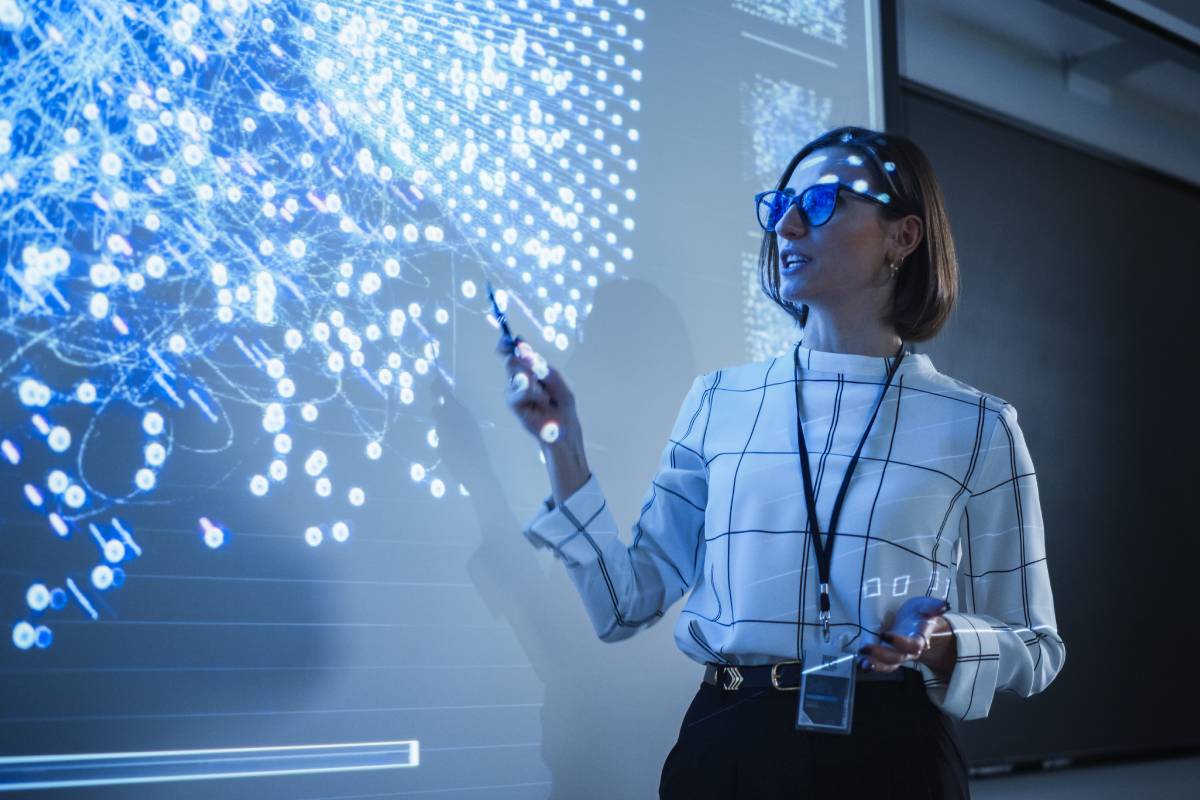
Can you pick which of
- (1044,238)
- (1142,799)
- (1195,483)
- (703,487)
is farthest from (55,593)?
(1195,483)

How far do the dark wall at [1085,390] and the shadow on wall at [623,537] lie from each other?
3.23ft

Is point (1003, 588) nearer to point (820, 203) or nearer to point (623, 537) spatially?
point (820, 203)

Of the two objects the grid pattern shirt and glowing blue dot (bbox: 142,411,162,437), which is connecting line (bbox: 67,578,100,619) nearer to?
glowing blue dot (bbox: 142,411,162,437)

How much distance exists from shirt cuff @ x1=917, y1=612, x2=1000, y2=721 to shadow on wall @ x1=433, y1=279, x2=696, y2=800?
587 mm

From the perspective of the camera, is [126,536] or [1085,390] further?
[1085,390]

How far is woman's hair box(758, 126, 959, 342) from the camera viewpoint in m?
1.35

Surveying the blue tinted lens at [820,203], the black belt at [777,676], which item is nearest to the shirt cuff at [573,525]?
the black belt at [777,676]

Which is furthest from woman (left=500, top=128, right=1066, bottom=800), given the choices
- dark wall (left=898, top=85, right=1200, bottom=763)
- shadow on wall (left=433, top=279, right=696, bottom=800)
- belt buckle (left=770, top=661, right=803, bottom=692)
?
dark wall (left=898, top=85, right=1200, bottom=763)

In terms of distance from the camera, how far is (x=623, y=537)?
1678 mm

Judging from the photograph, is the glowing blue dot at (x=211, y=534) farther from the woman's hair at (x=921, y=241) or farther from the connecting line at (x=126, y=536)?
the woman's hair at (x=921, y=241)

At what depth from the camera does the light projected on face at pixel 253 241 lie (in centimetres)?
117

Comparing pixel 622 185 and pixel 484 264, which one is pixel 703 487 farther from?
pixel 622 185

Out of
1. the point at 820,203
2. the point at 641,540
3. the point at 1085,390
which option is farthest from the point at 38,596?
the point at 1085,390

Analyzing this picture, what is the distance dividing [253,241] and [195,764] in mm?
645
